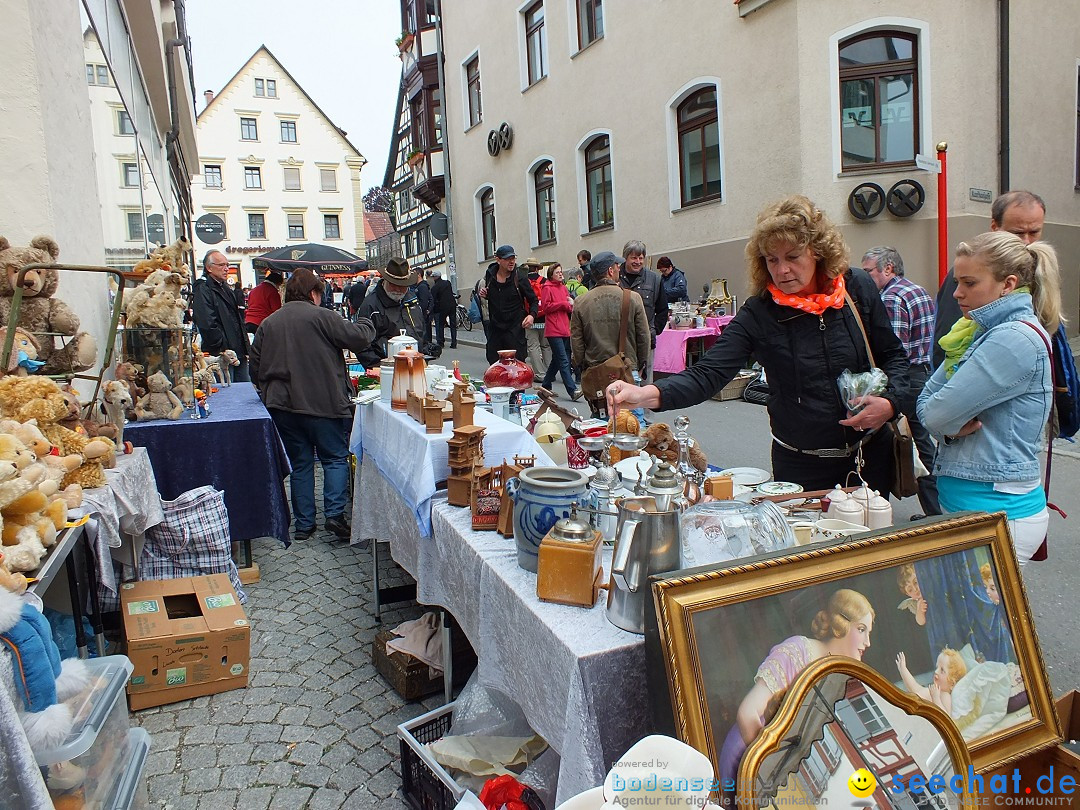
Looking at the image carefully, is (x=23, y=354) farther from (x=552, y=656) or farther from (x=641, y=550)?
(x=641, y=550)

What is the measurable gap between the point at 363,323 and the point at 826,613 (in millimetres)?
4613

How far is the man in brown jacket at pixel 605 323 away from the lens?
21.9 ft

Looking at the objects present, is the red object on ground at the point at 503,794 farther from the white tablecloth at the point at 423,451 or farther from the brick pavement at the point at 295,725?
the white tablecloth at the point at 423,451

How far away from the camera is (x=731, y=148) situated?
11.1 meters

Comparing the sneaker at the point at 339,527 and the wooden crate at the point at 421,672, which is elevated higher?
the sneaker at the point at 339,527

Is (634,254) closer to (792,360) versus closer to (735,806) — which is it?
(792,360)

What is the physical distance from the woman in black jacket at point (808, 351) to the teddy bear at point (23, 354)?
251 centimetres

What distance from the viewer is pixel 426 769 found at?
2260mm

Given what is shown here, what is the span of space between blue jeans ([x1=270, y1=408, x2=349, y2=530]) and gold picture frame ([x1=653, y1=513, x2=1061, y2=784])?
13.2 feet

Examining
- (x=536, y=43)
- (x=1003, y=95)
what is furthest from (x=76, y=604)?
(x=536, y=43)

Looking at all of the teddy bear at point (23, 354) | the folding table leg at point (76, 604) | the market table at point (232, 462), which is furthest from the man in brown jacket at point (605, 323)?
the folding table leg at point (76, 604)

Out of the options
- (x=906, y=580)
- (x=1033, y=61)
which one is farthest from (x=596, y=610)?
(x=1033, y=61)

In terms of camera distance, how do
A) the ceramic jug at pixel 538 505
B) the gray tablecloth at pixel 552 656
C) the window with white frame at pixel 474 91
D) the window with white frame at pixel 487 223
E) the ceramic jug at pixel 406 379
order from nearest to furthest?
the gray tablecloth at pixel 552 656
the ceramic jug at pixel 538 505
the ceramic jug at pixel 406 379
the window with white frame at pixel 474 91
the window with white frame at pixel 487 223

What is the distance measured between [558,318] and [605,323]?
9.56 ft
